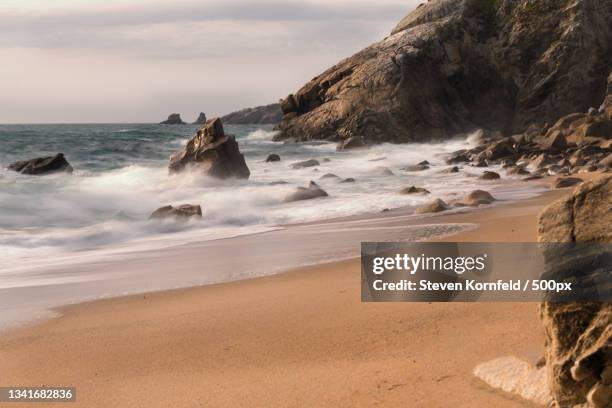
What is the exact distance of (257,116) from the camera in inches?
4665

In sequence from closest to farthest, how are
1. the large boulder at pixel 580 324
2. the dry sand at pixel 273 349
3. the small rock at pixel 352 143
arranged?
the large boulder at pixel 580 324 < the dry sand at pixel 273 349 < the small rock at pixel 352 143

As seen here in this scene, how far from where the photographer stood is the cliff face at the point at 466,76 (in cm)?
3688

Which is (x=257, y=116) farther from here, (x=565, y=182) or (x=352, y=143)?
(x=565, y=182)

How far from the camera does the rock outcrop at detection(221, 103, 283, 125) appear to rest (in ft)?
387

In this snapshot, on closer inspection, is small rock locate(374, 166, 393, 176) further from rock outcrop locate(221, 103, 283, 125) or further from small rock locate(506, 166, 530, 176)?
rock outcrop locate(221, 103, 283, 125)

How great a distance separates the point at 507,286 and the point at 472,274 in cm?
49

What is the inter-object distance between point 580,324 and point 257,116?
117 metres

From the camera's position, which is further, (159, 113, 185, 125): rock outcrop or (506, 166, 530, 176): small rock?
(159, 113, 185, 125): rock outcrop

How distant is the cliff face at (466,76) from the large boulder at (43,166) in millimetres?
17683

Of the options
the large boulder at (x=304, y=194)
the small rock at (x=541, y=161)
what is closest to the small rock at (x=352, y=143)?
the small rock at (x=541, y=161)

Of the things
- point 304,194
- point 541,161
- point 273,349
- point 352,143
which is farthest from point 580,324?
point 352,143

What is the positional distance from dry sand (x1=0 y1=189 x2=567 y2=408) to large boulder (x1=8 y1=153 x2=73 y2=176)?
56.2 feet

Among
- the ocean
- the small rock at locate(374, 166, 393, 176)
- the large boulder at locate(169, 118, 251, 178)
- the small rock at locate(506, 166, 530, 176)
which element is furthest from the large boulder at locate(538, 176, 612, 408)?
the small rock at locate(374, 166, 393, 176)

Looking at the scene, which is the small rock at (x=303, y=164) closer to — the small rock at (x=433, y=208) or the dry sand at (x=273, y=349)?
the small rock at (x=433, y=208)
